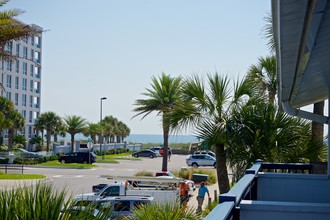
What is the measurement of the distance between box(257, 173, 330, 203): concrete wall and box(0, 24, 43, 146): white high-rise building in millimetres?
Result: 63783

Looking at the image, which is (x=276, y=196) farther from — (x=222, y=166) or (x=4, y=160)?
(x=4, y=160)

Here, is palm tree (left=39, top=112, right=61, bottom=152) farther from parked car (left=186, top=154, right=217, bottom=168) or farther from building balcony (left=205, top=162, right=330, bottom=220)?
building balcony (left=205, top=162, right=330, bottom=220)

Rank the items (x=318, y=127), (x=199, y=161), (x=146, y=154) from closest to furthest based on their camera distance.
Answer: (x=318, y=127) < (x=199, y=161) < (x=146, y=154)

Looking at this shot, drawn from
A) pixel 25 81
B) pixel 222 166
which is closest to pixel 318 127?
pixel 222 166

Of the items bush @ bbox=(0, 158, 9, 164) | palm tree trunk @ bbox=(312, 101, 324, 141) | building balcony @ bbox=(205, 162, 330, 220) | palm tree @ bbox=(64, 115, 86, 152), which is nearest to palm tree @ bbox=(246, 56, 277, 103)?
palm tree trunk @ bbox=(312, 101, 324, 141)

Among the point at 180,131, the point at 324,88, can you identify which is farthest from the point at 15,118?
the point at 324,88

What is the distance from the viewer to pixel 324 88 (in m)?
8.25

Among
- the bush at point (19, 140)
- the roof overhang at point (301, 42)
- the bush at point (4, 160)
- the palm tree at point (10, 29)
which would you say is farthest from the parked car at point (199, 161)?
the roof overhang at point (301, 42)

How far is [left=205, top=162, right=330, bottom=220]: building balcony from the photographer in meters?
4.05

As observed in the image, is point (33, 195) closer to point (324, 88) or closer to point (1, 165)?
point (324, 88)

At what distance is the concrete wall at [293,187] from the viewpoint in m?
7.74

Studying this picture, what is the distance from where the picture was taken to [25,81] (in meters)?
76.2

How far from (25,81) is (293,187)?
72.3 metres

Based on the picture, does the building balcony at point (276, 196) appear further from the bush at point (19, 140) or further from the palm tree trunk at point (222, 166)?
the bush at point (19, 140)
